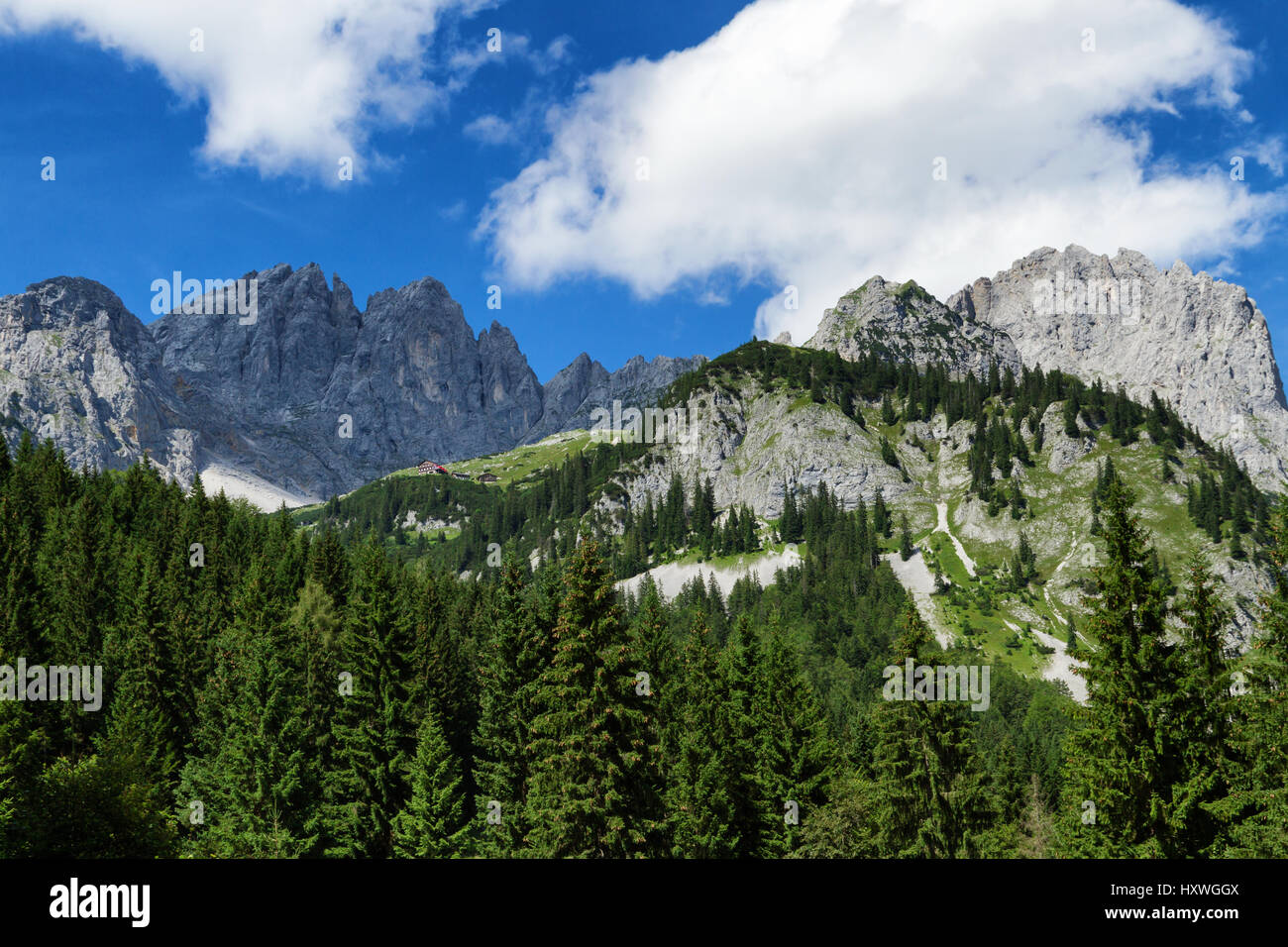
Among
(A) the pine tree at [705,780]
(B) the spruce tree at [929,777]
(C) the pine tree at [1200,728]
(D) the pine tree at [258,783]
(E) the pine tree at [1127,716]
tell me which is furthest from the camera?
(A) the pine tree at [705,780]

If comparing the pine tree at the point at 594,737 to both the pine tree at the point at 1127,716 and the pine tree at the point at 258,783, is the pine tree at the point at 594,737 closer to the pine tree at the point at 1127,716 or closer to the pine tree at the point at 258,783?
the pine tree at the point at 258,783

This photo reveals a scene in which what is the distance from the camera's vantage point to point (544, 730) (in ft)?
121

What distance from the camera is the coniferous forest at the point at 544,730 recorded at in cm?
3062

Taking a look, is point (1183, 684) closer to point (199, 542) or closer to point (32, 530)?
point (199, 542)

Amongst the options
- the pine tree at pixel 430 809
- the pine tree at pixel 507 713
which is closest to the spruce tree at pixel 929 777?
the pine tree at pixel 507 713

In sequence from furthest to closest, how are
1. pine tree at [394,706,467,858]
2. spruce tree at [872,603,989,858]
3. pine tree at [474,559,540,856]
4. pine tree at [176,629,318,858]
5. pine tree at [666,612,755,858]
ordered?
pine tree at [474,559,540,856], pine tree at [666,612,755,858], pine tree at [394,706,467,858], pine tree at [176,629,318,858], spruce tree at [872,603,989,858]

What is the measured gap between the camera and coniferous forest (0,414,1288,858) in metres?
30.6

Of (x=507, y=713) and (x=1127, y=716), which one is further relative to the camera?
(x=507, y=713)

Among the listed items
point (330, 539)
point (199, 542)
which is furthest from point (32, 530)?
point (330, 539)

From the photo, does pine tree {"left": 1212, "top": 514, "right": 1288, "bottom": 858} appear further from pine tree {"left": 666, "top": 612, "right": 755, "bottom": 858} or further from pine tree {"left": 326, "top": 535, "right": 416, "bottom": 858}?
pine tree {"left": 326, "top": 535, "right": 416, "bottom": 858}

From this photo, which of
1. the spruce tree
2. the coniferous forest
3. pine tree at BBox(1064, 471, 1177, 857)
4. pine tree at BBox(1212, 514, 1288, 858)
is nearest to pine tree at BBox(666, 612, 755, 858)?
the coniferous forest

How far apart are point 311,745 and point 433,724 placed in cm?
1321

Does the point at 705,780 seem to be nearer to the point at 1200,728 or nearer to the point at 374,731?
the point at 374,731

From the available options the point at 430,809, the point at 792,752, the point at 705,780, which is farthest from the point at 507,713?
the point at 792,752
